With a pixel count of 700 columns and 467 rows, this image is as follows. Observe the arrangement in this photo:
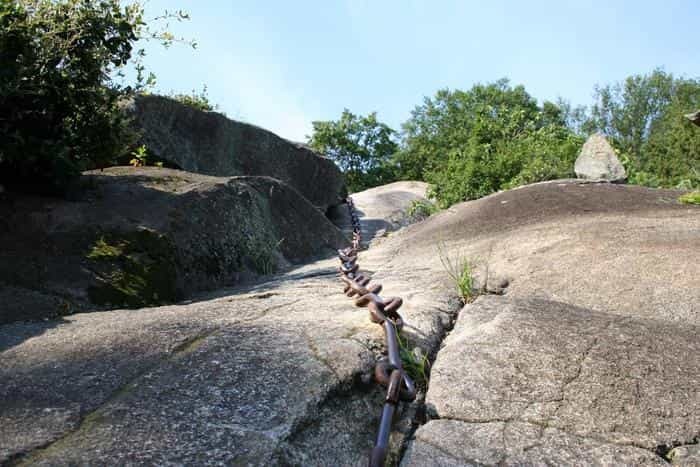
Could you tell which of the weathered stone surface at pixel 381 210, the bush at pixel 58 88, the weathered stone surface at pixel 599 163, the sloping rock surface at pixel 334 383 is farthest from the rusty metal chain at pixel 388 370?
the weathered stone surface at pixel 381 210

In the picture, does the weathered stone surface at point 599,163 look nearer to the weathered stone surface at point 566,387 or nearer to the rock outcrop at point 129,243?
the rock outcrop at point 129,243

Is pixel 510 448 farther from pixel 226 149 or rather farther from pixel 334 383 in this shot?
pixel 226 149

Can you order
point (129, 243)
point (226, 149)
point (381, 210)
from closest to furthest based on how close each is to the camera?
point (129, 243), point (226, 149), point (381, 210)

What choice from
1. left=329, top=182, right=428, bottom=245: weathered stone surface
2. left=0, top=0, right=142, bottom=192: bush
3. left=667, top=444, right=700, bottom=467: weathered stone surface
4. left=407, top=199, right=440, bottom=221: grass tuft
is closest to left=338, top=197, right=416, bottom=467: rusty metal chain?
left=667, top=444, right=700, bottom=467: weathered stone surface

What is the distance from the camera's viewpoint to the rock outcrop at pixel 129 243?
150 inches

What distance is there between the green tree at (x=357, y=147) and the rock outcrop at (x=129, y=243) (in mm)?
25967

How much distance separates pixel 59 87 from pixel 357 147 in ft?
93.6

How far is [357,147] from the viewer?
109ft

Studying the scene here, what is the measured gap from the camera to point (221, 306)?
3.17 m

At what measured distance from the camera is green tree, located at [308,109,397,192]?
32875 mm

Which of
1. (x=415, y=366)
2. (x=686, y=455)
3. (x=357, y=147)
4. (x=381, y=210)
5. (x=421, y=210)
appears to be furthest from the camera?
(x=357, y=147)

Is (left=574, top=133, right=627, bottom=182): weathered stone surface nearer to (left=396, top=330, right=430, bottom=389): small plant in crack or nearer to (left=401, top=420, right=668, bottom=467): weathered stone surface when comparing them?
(left=396, top=330, right=430, bottom=389): small plant in crack

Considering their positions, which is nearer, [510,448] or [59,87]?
[510,448]

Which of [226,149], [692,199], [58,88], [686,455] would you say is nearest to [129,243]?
[58,88]
